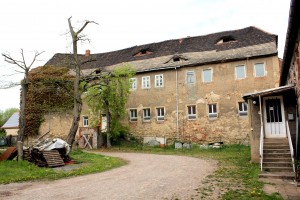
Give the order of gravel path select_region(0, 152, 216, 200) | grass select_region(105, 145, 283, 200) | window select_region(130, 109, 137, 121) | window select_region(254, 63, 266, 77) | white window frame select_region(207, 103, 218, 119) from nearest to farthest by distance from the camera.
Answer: grass select_region(105, 145, 283, 200) < gravel path select_region(0, 152, 216, 200) < window select_region(254, 63, 266, 77) < white window frame select_region(207, 103, 218, 119) < window select_region(130, 109, 137, 121)

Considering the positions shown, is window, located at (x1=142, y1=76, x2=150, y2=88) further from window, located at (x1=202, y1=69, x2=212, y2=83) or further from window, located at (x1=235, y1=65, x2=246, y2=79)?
window, located at (x1=235, y1=65, x2=246, y2=79)

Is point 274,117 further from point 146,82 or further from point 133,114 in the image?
point 133,114

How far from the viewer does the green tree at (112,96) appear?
2497 cm

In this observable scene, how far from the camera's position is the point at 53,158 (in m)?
13.9

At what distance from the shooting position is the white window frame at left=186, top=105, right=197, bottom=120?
2464 centimetres

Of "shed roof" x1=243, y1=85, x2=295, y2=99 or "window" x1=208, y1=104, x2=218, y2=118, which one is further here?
"window" x1=208, y1=104, x2=218, y2=118

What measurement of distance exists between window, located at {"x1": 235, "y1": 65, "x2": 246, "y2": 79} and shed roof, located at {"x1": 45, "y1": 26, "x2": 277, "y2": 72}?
0.87 m

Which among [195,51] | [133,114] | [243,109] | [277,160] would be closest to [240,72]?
[243,109]

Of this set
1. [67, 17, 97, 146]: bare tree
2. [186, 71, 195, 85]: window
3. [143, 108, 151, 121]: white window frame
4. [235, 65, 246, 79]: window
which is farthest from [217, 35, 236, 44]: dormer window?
[67, 17, 97, 146]: bare tree

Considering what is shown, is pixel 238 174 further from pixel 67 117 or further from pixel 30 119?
pixel 30 119

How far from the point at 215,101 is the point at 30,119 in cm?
2024

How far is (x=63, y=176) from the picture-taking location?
11234mm

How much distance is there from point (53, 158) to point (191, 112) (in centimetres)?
1402

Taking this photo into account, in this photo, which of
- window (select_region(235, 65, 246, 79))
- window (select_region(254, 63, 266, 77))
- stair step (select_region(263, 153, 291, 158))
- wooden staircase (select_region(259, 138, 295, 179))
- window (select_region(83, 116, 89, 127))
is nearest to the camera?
wooden staircase (select_region(259, 138, 295, 179))
